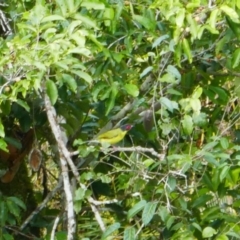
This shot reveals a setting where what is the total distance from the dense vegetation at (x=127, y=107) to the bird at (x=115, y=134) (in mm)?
39

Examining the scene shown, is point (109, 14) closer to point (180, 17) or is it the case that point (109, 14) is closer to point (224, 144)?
point (180, 17)

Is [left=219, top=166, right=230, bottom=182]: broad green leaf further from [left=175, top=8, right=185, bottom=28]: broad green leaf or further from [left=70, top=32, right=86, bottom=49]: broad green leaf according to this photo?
[left=70, top=32, right=86, bottom=49]: broad green leaf

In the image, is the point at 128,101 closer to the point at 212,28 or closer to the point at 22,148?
the point at 22,148

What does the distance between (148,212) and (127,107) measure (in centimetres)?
63

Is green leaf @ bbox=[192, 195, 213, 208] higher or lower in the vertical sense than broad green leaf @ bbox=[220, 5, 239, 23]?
lower

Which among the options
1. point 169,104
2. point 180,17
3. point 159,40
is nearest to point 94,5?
point 180,17

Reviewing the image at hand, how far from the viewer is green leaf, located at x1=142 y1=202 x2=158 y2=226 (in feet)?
6.98

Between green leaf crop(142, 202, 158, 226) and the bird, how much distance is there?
0.43 meters

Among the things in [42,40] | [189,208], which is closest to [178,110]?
[189,208]

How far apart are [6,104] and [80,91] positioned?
19.9 inches

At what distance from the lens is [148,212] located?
215 centimetres

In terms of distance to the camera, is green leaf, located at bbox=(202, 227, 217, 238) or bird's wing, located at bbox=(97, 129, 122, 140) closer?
green leaf, located at bbox=(202, 227, 217, 238)

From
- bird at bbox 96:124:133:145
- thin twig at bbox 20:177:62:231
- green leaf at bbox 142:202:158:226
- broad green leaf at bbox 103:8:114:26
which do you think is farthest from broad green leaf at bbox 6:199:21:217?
broad green leaf at bbox 103:8:114:26

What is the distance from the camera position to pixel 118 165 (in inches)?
113
